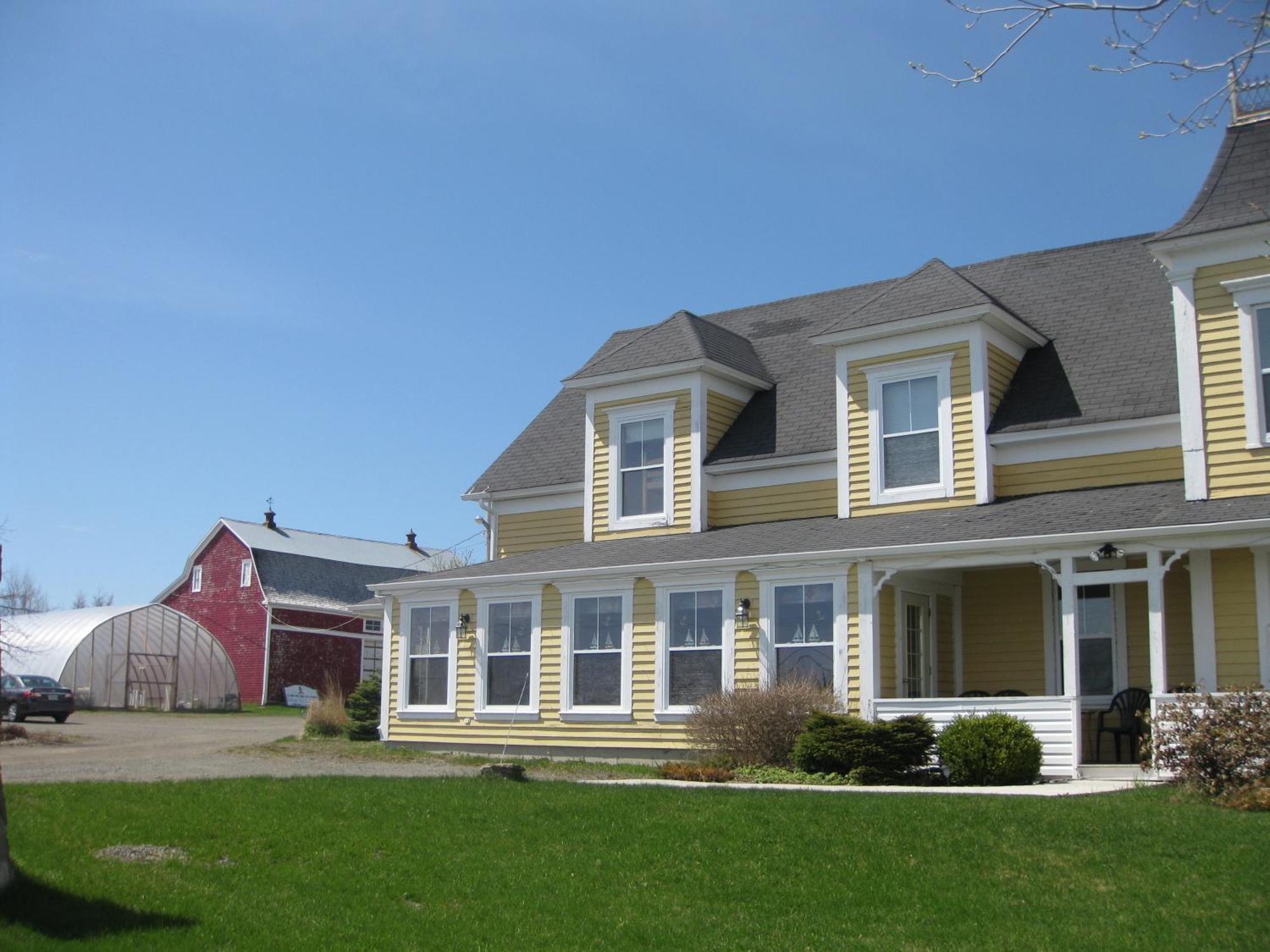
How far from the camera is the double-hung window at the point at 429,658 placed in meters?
21.1

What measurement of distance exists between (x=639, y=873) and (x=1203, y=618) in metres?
8.46

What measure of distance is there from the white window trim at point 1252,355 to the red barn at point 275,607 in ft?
119

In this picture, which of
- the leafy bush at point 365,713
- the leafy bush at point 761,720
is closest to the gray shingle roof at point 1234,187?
the leafy bush at point 761,720

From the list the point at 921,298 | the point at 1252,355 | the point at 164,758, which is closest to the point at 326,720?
the point at 164,758

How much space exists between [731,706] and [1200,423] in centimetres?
663

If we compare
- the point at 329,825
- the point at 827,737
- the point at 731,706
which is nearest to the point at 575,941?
the point at 329,825

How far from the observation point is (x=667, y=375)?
2109 centimetres

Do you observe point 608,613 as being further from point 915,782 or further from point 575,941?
point 575,941

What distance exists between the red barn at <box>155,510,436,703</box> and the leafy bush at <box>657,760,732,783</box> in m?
32.3

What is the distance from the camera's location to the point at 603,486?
2167cm

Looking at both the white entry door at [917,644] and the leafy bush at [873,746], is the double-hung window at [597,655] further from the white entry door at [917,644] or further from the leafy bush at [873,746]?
the leafy bush at [873,746]

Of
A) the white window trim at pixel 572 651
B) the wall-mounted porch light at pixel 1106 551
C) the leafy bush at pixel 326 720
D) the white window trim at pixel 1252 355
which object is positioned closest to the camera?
the wall-mounted porch light at pixel 1106 551

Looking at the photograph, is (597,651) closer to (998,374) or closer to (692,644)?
(692,644)

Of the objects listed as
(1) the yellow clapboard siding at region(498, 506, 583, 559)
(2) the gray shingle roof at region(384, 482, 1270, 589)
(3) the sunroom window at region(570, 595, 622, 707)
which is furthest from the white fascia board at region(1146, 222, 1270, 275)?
(1) the yellow clapboard siding at region(498, 506, 583, 559)
